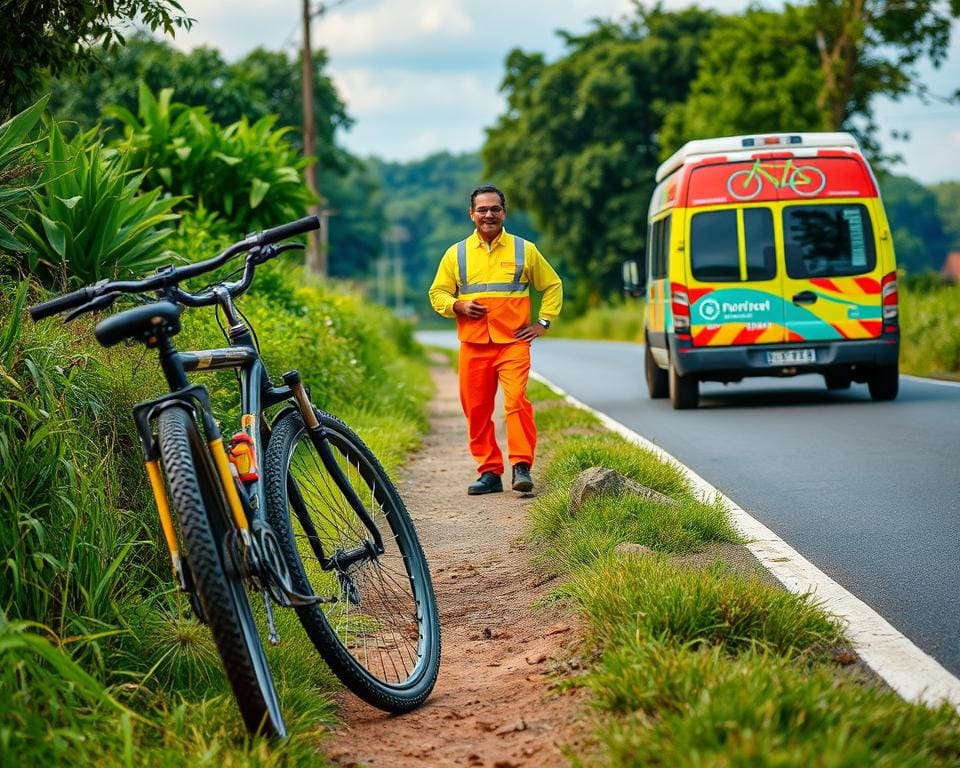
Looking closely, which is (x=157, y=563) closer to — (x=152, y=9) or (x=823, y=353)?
(x=152, y=9)

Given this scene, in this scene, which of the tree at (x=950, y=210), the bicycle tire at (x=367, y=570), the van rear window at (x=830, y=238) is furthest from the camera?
the tree at (x=950, y=210)

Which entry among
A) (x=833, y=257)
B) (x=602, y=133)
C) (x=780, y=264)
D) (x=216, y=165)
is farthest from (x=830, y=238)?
(x=602, y=133)

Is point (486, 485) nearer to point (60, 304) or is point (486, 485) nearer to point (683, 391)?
point (60, 304)

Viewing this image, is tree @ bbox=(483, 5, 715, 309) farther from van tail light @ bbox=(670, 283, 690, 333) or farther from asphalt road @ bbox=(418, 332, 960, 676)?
van tail light @ bbox=(670, 283, 690, 333)

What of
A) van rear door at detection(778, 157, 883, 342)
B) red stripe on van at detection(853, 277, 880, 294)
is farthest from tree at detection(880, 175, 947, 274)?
red stripe on van at detection(853, 277, 880, 294)

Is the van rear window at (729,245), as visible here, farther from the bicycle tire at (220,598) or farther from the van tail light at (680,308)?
the bicycle tire at (220,598)

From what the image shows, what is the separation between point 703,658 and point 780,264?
36.5 ft

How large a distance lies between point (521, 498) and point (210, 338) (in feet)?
6.84

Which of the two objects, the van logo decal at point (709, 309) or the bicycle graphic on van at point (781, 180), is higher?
the bicycle graphic on van at point (781, 180)

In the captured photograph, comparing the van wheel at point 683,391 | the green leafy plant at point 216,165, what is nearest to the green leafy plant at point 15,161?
the green leafy plant at point 216,165

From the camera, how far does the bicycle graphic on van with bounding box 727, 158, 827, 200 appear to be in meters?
14.7

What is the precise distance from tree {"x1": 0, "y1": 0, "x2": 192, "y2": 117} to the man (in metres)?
2.14

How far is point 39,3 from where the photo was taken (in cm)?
783

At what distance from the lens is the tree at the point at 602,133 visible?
55406mm
